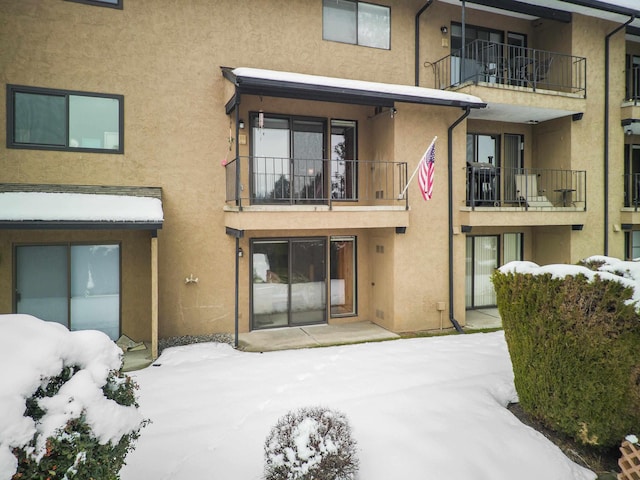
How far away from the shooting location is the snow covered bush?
9.68 feet

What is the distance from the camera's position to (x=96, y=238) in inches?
369

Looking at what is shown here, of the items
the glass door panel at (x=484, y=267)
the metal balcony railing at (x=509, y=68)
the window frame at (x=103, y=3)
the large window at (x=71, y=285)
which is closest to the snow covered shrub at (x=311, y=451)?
the large window at (x=71, y=285)


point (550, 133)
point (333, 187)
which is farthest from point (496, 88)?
point (333, 187)

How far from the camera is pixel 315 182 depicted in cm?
1128

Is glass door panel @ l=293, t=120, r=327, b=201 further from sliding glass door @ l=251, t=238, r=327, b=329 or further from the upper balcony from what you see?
the upper balcony

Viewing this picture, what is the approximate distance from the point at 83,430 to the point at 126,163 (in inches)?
294

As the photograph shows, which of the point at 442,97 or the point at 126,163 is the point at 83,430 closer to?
the point at 126,163

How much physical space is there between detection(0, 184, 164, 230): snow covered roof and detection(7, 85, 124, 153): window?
3.21 ft

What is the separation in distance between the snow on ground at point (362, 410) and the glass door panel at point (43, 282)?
8.74 ft

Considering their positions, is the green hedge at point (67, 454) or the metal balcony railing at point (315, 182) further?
the metal balcony railing at point (315, 182)

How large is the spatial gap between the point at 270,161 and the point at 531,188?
8.78m

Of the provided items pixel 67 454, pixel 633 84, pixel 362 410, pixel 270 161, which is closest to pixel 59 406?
pixel 67 454

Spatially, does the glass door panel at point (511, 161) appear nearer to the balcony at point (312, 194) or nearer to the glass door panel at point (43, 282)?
the balcony at point (312, 194)

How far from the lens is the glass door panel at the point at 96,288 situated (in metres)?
9.21
